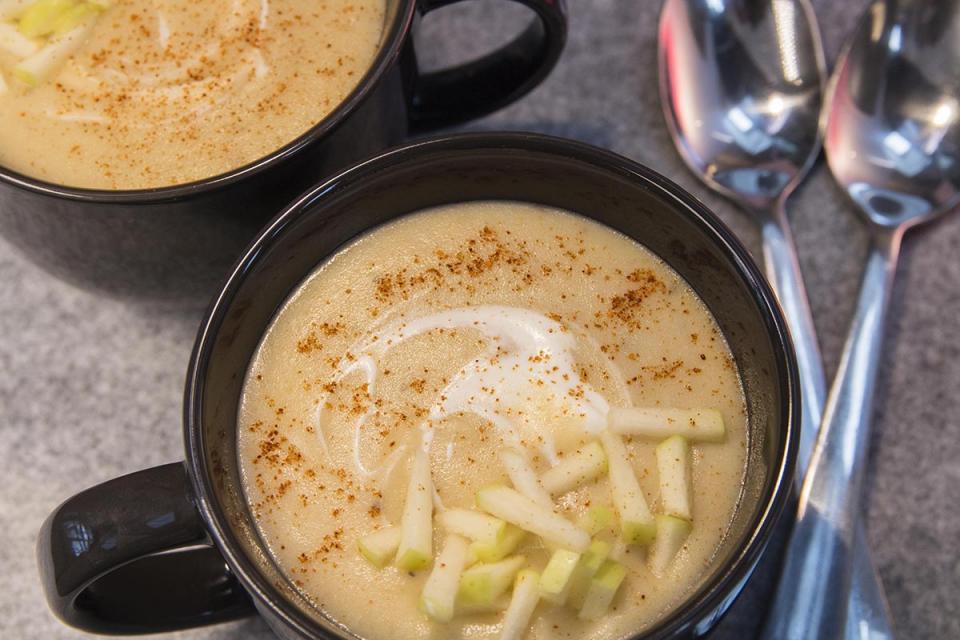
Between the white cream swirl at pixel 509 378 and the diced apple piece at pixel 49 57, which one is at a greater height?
the diced apple piece at pixel 49 57

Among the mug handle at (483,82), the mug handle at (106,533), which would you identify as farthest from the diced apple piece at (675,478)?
the mug handle at (483,82)

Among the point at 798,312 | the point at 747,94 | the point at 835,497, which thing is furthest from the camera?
the point at 747,94

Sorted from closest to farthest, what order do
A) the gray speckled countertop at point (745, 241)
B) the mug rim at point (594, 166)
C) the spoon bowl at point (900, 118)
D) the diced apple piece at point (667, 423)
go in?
the mug rim at point (594, 166) → the diced apple piece at point (667, 423) → the gray speckled countertop at point (745, 241) → the spoon bowl at point (900, 118)

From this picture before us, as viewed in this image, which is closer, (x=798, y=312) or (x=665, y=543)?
(x=665, y=543)

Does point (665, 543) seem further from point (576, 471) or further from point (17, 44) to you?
point (17, 44)

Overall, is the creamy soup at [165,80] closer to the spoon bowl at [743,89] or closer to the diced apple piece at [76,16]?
the diced apple piece at [76,16]

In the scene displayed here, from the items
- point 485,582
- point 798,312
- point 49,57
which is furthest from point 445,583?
point 49,57

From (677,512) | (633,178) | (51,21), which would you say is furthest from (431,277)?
(51,21)
